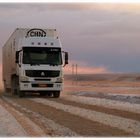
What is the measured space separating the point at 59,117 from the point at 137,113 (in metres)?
3.11

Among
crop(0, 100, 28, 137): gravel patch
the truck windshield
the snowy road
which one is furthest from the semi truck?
crop(0, 100, 28, 137): gravel patch

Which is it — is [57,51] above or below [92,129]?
above

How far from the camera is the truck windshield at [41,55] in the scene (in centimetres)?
3228

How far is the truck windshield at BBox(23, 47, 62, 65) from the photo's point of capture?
3228cm

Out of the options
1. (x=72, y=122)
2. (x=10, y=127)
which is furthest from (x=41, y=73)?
(x=10, y=127)

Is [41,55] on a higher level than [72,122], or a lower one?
higher

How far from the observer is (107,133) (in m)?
15.0

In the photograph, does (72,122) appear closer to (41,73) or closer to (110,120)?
(110,120)

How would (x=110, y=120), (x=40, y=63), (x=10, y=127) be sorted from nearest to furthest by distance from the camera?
1. (x=10, y=127)
2. (x=110, y=120)
3. (x=40, y=63)

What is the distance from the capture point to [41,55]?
32500 millimetres

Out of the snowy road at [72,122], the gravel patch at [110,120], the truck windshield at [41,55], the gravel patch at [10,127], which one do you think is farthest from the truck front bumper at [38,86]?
the gravel patch at [10,127]

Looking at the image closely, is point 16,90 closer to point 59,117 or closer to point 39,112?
point 39,112

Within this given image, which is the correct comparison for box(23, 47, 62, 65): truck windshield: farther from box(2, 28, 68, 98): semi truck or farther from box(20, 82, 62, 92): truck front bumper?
box(20, 82, 62, 92): truck front bumper

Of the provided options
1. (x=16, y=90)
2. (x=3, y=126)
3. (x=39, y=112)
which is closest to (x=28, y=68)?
(x=16, y=90)
